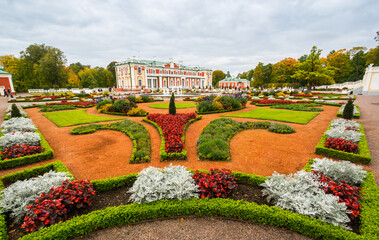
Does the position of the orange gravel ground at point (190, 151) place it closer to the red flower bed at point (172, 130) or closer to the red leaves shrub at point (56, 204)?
the red flower bed at point (172, 130)

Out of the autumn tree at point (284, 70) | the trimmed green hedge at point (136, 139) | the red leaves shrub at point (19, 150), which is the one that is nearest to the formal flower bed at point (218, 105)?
the trimmed green hedge at point (136, 139)

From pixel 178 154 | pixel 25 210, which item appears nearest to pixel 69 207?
pixel 25 210

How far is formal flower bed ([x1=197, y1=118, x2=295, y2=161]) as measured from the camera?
6.10 m

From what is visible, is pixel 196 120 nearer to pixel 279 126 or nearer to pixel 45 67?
pixel 279 126

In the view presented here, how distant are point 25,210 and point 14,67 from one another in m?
58.0

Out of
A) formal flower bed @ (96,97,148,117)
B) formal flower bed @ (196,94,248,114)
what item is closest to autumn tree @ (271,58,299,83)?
formal flower bed @ (196,94,248,114)

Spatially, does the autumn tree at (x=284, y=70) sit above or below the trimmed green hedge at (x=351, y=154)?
above

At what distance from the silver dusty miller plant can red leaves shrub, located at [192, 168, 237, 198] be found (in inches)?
31.1

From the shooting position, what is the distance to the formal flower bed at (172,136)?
611 centimetres

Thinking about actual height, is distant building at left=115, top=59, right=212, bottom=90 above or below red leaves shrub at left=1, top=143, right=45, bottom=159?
above

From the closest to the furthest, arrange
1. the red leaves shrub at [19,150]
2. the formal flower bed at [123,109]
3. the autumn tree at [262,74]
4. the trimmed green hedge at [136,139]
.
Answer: the red leaves shrub at [19,150] → the trimmed green hedge at [136,139] → the formal flower bed at [123,109] → the autumn tree at [262,74]

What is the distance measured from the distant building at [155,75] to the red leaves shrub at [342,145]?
4770 centimetres

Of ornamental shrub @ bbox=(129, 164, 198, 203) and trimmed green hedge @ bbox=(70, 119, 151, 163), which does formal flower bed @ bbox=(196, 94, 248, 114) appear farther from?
ornamental shrub @ bbox=(129, 164, 198, 203)

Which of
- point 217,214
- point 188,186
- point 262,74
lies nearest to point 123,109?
point 188,186
